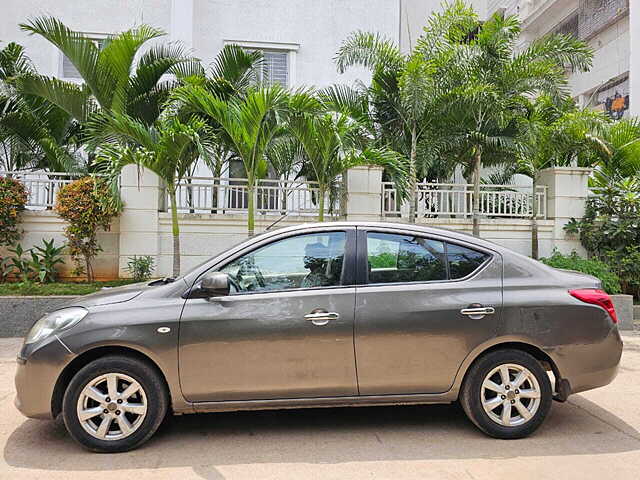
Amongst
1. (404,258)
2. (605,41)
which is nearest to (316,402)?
(404,258)

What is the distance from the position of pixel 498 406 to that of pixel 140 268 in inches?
283

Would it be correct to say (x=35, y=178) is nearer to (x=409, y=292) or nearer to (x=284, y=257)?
(x=284, y=257)

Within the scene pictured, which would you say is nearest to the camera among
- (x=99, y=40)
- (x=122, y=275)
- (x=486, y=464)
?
(x=486, y=464)

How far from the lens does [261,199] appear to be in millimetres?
11258

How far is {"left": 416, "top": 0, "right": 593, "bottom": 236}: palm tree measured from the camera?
10.6 m

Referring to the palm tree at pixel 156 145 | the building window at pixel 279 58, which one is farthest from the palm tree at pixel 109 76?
the building window at pixel 279 58

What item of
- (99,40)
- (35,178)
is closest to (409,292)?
(35,178)

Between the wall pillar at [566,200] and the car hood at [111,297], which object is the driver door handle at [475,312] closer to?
the car hood at [111,297]

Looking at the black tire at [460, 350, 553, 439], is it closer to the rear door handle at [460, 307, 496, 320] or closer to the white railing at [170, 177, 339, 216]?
the rear door handle at [460, 307, 496, 320]

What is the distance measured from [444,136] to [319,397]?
7.94 metres

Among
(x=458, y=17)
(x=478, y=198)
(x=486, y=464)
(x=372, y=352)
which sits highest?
(x=458, y=17)

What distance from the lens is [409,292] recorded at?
14.5 ft

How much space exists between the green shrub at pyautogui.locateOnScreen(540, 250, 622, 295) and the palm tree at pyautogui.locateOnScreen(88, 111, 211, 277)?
648 cm

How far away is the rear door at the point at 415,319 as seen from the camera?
4.33 metres
